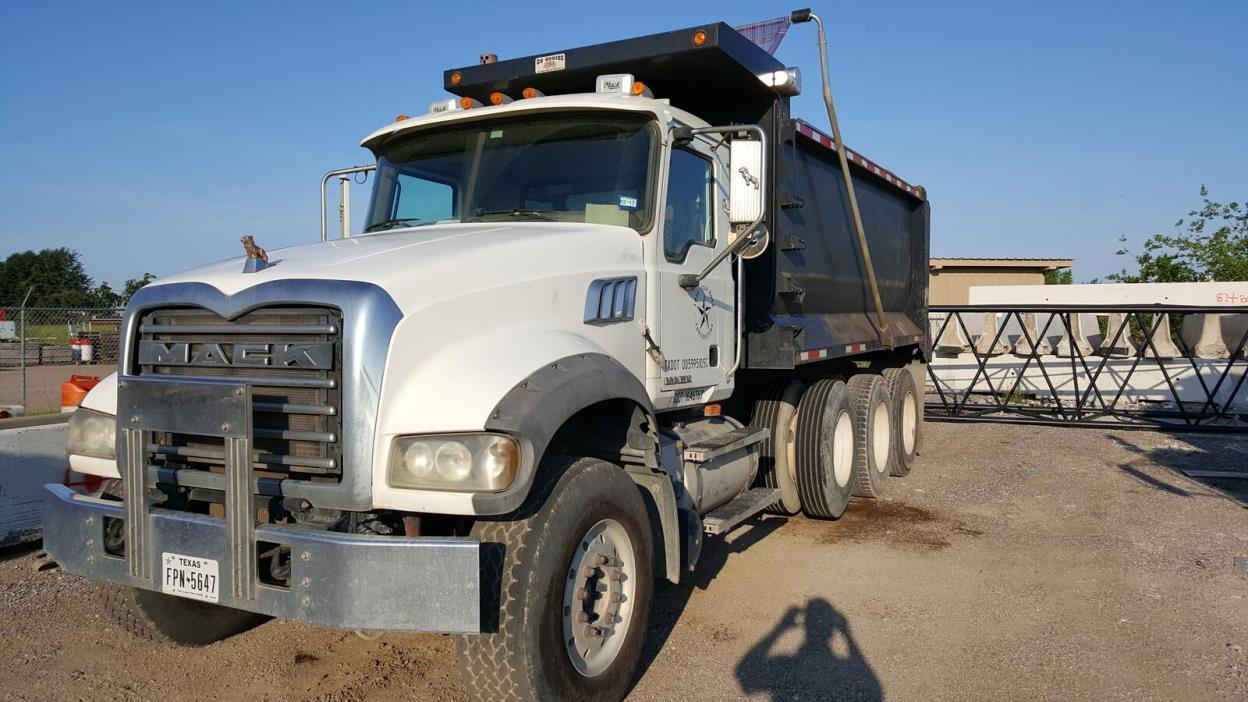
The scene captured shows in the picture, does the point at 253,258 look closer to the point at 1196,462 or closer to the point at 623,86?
the point at 623,86

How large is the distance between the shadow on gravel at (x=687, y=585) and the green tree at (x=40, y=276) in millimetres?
64968

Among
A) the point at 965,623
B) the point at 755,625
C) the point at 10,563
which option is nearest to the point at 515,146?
the point at 755,625

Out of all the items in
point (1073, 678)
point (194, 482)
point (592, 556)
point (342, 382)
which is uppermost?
point (342, 382)

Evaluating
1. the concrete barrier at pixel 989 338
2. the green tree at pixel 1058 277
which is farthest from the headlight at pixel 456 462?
the green tree at pixel 1058 277

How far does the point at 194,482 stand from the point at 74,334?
2842cm

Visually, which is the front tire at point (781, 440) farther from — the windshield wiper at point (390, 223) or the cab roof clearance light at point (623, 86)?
the windshield wiper at point (390, 223)

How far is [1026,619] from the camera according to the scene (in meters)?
5.16

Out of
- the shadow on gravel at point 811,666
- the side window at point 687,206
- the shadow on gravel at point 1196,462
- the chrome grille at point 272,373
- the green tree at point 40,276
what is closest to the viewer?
the chrome grille at point 272,373

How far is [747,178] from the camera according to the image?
464 cm

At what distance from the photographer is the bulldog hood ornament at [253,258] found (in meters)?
3.59

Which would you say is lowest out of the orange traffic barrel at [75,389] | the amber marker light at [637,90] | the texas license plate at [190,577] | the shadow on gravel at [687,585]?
the shadow on gravel at [687,585]

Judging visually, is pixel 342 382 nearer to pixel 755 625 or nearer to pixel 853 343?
pixel 755 625

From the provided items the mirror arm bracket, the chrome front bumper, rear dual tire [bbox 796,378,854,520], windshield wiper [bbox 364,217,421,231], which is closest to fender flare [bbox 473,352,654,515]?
→ the chrome front bumper

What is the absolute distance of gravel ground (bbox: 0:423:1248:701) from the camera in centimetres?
421
